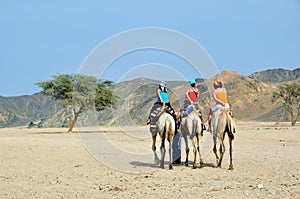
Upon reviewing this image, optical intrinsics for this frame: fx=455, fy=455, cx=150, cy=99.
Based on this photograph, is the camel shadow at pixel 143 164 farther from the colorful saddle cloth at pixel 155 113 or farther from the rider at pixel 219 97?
the rider at pixel 219 97

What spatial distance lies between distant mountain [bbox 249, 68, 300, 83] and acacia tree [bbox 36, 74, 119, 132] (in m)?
116

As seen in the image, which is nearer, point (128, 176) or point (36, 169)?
point (128, 176)

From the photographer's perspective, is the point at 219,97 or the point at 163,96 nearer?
the point at 219,97

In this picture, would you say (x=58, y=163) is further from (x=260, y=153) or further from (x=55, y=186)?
(x=260, y=153)

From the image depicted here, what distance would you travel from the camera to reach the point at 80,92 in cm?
4962

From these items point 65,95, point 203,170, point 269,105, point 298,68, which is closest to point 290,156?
point 203,170

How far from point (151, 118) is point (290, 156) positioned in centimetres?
659

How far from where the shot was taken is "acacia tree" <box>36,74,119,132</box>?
4788cm

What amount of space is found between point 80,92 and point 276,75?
126655 millimetres

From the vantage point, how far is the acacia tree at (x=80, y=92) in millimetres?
47875

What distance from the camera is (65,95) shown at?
4866 cm

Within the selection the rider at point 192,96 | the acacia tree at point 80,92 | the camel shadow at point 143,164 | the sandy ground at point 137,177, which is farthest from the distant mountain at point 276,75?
the rider at point 192,96

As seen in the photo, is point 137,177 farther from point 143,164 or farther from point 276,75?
point 276,75

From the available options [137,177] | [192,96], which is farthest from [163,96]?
[137,177]
